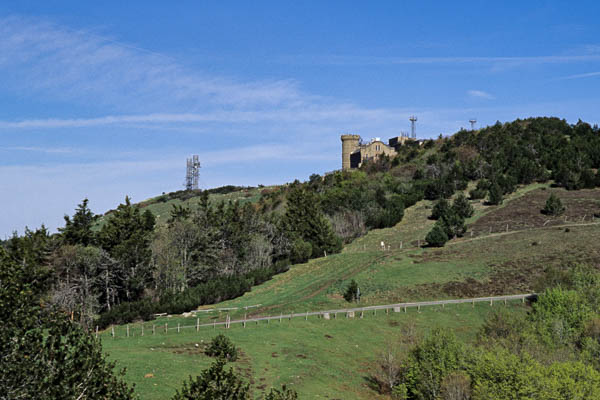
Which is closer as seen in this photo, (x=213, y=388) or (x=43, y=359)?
(x=43, y=359)

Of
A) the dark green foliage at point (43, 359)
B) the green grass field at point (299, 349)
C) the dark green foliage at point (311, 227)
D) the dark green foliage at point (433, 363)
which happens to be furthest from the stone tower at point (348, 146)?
the dark green foliage at point (43, 359)

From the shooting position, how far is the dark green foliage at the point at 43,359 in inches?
464

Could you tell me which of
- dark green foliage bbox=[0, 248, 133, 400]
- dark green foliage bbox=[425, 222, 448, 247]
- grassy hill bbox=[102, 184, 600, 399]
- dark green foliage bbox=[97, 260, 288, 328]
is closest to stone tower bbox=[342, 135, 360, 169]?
A: grassy hill bbox=[102, 184, 600, 399]

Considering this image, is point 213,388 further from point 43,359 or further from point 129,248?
point 129,248

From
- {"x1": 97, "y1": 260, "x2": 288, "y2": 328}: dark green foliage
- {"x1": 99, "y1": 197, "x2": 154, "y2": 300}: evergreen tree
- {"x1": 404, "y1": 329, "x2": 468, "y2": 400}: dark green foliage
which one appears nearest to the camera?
{"x1": 404, "y1": 329, "x2": 468, "y2": 400}: dark green foliage

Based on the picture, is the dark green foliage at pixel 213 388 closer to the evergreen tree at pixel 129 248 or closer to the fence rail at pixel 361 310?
the fence rail at pixel 361 310

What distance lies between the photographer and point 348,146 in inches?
6772

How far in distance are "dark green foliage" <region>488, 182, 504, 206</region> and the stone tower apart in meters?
76.5

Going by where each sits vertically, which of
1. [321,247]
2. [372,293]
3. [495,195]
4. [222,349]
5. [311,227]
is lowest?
[222,349]

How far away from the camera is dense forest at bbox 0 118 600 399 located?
30453mm

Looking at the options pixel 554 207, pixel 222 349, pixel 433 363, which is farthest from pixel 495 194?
pixel 222 349

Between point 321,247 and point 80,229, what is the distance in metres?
37.0

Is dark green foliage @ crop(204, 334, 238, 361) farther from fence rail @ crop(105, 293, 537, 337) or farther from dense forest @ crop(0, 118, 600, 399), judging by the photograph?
fence rail @ crop(105, 293, 537, 337)

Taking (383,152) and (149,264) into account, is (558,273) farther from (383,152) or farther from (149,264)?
(383,152)
